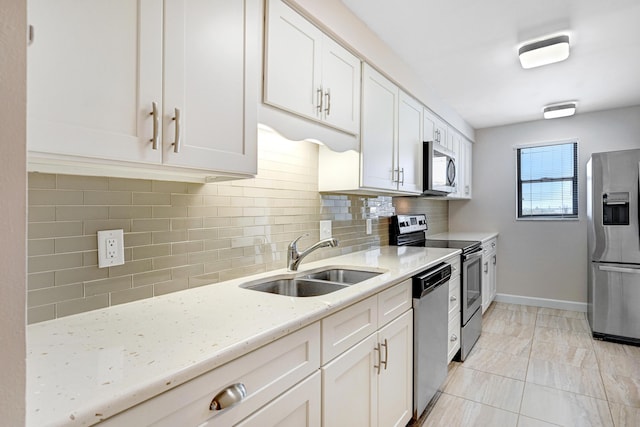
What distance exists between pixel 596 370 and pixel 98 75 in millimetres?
3560

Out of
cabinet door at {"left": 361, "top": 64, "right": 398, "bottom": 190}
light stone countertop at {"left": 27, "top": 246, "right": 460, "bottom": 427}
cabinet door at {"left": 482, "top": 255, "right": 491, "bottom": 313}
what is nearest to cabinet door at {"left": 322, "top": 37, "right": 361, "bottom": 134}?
cabinet door at {"left": 361, "top": 64, "right": 398, "bottom": 190}

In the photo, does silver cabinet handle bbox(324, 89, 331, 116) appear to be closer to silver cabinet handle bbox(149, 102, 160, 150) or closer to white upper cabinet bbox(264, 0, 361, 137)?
white upper cabinet bbox(264, 0, 361, 137)

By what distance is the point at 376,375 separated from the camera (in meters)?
1.52

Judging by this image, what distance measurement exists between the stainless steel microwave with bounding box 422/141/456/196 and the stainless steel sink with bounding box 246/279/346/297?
65.1 inches

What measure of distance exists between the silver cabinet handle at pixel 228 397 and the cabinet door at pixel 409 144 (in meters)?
1.98

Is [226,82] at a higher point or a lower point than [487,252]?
higher

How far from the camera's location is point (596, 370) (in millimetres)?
2609

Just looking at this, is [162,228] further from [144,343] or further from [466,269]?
[466,269]

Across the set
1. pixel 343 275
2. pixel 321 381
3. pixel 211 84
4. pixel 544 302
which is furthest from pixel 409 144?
pixel 544 302

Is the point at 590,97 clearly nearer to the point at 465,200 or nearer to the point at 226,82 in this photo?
the point at 465,200

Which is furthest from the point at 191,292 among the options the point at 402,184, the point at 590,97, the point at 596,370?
the point at 590,97

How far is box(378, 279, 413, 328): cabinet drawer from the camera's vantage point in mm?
1566

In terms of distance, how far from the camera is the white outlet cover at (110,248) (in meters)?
1.13

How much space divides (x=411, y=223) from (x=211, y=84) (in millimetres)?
2640
